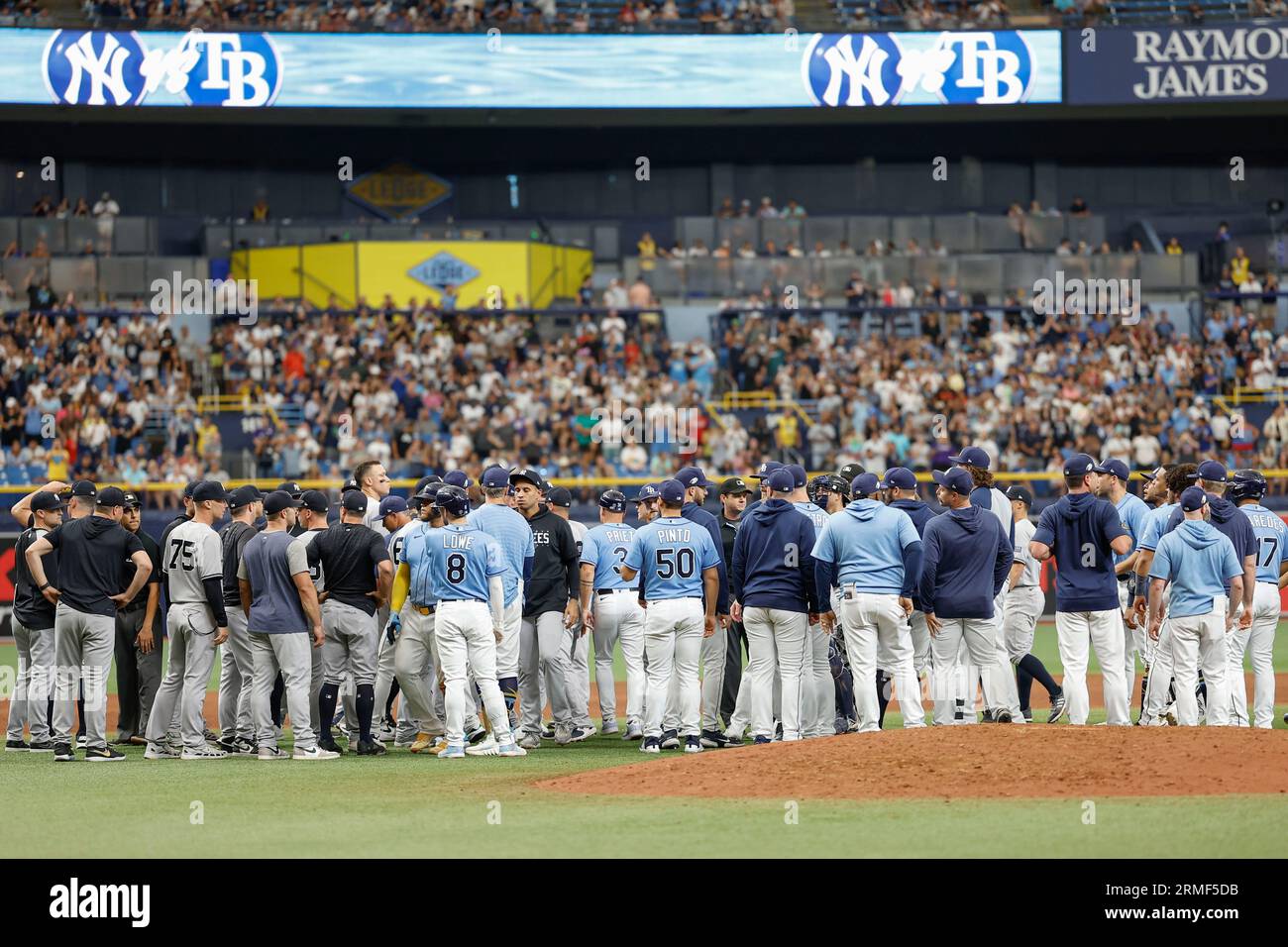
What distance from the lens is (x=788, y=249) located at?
36438 mm

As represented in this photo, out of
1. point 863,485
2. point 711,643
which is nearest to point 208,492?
point 711,643

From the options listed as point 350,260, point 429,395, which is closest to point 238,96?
point 350,260

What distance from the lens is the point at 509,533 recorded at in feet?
41.2

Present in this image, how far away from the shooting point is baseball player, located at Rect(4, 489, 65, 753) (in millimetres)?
13117

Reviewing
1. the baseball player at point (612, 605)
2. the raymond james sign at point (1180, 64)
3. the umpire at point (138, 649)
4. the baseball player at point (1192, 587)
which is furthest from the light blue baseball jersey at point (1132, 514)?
the raymond james sign at point (1180, 64)

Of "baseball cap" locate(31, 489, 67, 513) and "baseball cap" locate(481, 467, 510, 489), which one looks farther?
"baseball cap" locate(31, 489, 67, 513)

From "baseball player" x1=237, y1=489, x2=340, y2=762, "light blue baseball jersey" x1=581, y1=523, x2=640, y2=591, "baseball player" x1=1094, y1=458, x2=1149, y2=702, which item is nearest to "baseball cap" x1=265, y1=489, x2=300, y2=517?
"baseball player" x1=237, y1=489, x2=340, y2=762

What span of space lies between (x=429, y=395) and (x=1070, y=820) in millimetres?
22608

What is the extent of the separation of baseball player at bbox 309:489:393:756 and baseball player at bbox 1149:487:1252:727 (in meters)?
5.65

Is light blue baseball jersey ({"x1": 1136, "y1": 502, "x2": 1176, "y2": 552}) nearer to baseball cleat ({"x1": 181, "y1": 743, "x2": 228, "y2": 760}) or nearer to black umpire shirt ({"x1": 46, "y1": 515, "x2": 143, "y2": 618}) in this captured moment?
baseball cleat ({"x1": 181, "y1": 743, "x2": 228, "y2": 760})

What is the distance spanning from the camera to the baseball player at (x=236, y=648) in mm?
12781

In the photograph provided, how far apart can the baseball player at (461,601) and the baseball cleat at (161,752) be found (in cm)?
219

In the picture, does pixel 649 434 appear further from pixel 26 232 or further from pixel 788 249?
pixel 26 232

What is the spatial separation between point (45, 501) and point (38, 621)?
0.93 metres
